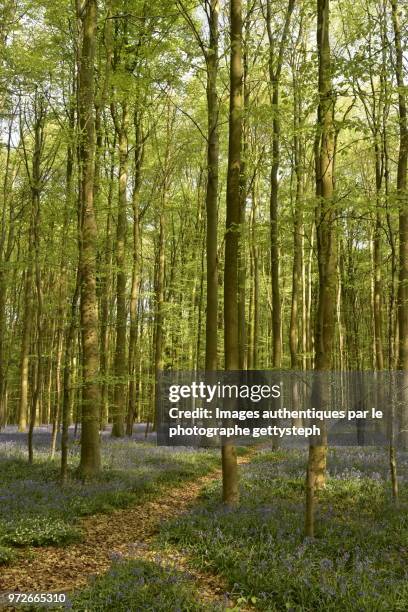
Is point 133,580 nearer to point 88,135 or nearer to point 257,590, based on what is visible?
point 257,590

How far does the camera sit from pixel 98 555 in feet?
24.1

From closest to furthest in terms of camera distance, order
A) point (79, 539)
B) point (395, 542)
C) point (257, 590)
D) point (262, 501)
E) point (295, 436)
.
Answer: point (257, 590)
point (395, 542)
point (79, 539)
point (262, 501)
point (295, 436)

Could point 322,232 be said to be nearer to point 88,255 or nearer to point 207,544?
point 207,544

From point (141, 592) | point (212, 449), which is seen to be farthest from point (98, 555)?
point (212, 449)

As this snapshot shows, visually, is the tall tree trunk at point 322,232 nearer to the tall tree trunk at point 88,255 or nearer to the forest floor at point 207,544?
the forest floor at point 207,544

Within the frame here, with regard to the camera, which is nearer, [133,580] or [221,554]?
[133,580]

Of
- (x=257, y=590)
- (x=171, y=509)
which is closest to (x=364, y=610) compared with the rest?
(x=257, y=590)

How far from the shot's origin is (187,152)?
85.2ft

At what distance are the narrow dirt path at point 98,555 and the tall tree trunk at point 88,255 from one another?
2356 mm

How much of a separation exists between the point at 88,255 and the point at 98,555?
665 cm

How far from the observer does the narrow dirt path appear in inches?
241

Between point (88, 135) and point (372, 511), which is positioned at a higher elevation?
point (88, 135)

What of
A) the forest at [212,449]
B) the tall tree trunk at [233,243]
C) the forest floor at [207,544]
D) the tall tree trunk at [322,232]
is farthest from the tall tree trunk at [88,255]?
the tall tree trunk at [322,232]

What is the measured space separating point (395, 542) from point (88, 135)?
10.6m
